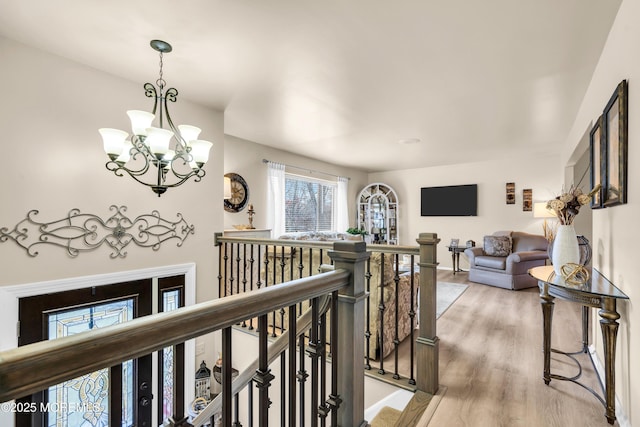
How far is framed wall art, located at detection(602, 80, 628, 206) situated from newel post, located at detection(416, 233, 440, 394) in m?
0.98

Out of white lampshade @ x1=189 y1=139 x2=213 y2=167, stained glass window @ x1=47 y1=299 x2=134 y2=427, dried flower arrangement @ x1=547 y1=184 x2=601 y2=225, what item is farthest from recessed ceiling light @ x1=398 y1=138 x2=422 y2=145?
stained glass window @ x1=47 y1=299 x2=134 y2=427

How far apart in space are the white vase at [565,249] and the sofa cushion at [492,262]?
3216 millimetres

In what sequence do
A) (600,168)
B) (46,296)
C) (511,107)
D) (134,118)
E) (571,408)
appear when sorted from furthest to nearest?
(511,107)
(46,296)
(600,168)
(134,118)
(571,408)

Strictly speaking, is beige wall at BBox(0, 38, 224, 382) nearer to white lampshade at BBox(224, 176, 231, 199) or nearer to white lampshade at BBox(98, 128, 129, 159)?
white lampshade at BBox(98, 128, 129, 159)

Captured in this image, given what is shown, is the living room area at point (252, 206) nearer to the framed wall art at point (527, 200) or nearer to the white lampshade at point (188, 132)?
the white lampshade at point (188, 132)

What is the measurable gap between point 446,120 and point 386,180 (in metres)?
4.09

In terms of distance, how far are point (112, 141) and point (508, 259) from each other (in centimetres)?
534

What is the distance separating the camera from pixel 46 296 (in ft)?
7.50

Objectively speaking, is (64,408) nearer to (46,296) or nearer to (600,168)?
Answer: (46,296)

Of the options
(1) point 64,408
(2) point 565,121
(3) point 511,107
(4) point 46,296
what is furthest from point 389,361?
(2) point 565,121

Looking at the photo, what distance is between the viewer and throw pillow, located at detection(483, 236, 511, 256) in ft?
17.5

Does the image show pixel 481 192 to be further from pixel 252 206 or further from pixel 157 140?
pixel 157 140

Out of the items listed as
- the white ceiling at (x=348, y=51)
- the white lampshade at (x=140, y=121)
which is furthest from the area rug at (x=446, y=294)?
the white lampshade at (x=140, y=121)

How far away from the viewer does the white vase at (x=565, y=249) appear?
6.61 ft
